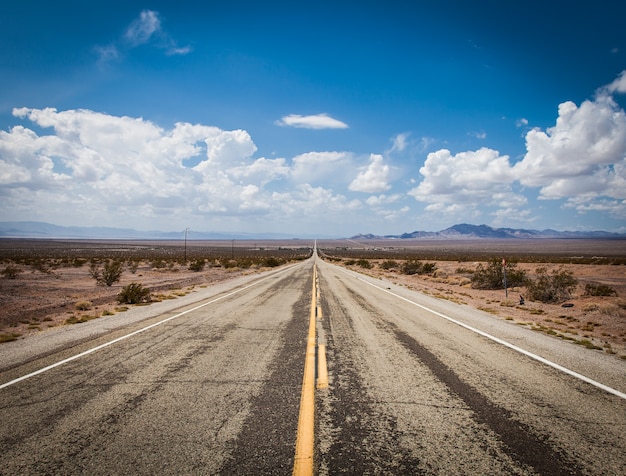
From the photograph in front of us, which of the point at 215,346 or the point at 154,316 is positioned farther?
the point at 154,316

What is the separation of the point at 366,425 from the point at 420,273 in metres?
33.2

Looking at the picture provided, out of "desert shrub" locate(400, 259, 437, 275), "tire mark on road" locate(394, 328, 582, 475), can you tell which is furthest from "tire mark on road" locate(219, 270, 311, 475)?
"desert shrub" locate(400, 259, 437, 275)

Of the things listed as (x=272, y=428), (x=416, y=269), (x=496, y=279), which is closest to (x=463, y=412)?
(x=272, y=428)

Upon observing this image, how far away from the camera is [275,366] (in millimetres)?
5410

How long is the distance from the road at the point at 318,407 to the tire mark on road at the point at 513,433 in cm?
2

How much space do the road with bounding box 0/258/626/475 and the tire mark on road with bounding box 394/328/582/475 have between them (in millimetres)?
17

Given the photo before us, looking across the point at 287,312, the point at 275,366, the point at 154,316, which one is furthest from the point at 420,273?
the point at 275,366

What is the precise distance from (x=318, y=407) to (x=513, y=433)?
210 cm

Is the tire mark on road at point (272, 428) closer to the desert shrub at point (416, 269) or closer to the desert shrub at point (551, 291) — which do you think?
the desert shrub at point (551, 291)

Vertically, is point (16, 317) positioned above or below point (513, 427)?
below

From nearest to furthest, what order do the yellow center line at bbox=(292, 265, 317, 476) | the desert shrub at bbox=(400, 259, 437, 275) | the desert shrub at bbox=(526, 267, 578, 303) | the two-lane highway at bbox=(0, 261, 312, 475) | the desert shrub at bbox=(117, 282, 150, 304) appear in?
the yellow center line at bbox=(292, 265, 317, 476)
the two-lane highway at bbox=(0, 261, 312, 475)
the desert shrub at bbox=(117, 282, 150, 304)
the desert shrub at bbox=(526, 267, 578, 303)
the desert shrub at bbox=(400, 259, 437, 275)

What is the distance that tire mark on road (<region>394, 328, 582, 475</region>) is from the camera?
9.43ft

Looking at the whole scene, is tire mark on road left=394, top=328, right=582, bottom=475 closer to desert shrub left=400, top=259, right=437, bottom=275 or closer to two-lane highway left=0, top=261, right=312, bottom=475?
two-lane highway left=0, top=261, right=312, bottom=475

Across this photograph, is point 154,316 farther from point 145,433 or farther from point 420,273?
point 420,273
